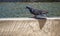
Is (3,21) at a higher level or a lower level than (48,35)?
higher

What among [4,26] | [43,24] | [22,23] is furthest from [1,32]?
[43,24]

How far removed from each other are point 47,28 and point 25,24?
0.48 ft

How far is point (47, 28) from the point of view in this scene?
2.88 ft

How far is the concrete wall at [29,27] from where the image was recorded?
856mm

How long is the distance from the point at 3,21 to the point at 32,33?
0.20 metres

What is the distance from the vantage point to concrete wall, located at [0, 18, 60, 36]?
86 cm

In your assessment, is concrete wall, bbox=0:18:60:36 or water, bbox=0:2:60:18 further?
water, bbox=0:2:60:18

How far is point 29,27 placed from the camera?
2.84 feet

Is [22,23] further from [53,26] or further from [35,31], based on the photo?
[53,26]

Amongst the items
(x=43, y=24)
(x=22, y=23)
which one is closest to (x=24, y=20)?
(x=22, y=23)

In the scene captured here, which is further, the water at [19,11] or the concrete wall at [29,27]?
the water at [19,11]

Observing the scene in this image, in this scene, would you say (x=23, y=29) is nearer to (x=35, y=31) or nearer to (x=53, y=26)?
(x=35, y=31)

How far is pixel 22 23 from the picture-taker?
0.86 m

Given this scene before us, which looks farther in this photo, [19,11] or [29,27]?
[19,11]
